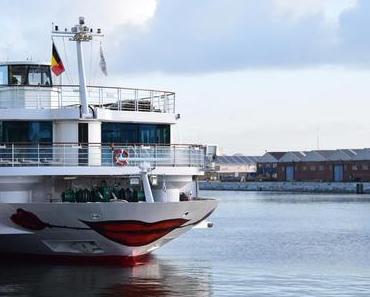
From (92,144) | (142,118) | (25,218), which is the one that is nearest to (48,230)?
(25,218)

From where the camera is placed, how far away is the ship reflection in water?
2744 cm

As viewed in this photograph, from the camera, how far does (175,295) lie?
2708cm

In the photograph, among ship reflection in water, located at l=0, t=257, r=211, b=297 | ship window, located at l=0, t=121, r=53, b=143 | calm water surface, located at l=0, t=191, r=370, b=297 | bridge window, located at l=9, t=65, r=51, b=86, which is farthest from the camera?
bridge window, located at l=9, t=65, r=51, b=86

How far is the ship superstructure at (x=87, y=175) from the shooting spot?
30.6 meters

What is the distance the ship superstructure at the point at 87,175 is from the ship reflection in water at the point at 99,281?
922 mm

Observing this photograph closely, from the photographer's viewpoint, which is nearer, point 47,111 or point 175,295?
point 175,295

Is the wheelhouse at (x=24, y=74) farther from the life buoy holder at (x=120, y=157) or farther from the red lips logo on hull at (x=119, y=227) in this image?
the red lips logo on hull at (x=119, y=227)

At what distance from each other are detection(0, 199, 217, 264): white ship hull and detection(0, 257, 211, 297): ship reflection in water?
64cm

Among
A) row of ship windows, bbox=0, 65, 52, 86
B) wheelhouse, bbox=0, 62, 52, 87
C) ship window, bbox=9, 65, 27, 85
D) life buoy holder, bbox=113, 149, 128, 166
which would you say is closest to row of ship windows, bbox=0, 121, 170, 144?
life buoy holder, bbox=113, 149, 128, 166

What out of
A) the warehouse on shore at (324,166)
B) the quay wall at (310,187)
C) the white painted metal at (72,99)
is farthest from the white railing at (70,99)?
the warehouse on shore at (324,166)

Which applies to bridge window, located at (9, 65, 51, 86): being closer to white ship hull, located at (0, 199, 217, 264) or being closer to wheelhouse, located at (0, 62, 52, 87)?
wheelhouse, located at (0, 62, 52, 87)

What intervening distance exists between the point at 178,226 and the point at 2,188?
240 inches

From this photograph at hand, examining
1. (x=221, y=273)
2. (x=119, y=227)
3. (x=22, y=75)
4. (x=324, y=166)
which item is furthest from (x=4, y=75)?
(x=324, y=166)

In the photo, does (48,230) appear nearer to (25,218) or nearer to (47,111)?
(25,218)
